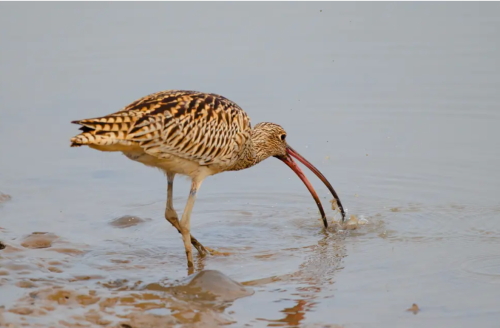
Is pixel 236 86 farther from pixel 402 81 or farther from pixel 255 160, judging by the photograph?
pixel 255 160

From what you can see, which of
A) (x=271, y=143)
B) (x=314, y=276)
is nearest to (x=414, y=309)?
(x=314, y=276)

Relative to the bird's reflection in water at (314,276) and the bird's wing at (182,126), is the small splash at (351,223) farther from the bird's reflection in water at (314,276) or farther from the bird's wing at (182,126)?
the bird's wing at (182,126)

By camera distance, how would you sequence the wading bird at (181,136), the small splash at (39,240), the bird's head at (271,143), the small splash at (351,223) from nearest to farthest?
1. the wading bird at (181,136)
2. the small splash at (39,240)
3. the bird's head at (271,143)
4. the small splash at (351,223)

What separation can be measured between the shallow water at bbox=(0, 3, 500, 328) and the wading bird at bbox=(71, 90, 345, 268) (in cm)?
87

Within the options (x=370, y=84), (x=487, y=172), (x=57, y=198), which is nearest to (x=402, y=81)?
(x=370, y=84)

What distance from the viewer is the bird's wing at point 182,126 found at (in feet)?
26.7

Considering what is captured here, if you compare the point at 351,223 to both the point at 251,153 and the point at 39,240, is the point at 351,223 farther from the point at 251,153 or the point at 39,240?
the point at 39,240

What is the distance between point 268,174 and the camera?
1194 cm

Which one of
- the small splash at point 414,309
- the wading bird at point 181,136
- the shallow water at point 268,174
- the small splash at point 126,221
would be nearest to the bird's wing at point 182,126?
the wading bird at point 181,136

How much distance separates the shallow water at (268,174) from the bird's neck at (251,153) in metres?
0.82

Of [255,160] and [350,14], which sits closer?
[255,160]

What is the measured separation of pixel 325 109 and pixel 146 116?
5905mm

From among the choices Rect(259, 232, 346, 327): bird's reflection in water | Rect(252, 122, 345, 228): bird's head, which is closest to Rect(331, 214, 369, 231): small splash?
Rect(252, 122, 345, 228): bird's head

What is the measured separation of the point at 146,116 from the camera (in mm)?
8312
